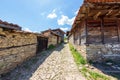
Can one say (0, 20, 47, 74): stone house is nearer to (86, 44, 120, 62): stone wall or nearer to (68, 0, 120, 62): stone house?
(68, 0, 120, 62): stone house

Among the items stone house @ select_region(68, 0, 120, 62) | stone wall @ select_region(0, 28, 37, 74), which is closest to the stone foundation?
stone house @ select_region(68, 0, 120, 62)

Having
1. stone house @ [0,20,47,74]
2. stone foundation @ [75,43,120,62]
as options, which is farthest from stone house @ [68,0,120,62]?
stone house @ [0,20,47,74]

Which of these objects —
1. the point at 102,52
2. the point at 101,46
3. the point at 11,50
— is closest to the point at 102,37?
the point at 101,46

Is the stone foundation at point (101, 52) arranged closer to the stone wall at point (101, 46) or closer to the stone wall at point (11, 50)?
the stone wall at point (101, 46)

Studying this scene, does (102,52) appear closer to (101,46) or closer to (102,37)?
(101,46)

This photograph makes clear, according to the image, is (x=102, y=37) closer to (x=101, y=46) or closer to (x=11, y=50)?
(x=101, y=46)

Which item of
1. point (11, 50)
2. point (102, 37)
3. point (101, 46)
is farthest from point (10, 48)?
point (102, 37)

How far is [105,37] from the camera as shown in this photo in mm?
7219

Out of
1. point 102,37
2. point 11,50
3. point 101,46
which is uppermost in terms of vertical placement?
point 102,37

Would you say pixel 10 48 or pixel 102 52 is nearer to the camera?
pixel 10 48

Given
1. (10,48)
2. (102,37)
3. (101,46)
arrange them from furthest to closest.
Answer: (102,37) < (101,46) < (10,48)

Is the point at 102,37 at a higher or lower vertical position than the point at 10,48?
higher

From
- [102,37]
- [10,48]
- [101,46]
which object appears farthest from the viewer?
[102,37]

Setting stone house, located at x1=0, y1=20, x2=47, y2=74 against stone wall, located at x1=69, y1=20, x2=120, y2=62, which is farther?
stone wall, located at x1=69, y1=20, x2=120, y2=62
